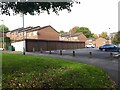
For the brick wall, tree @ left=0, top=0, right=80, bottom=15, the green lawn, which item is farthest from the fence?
tree @ left=0, top=0, right=80, bottom=15

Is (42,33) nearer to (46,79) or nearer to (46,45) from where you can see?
(46,45)

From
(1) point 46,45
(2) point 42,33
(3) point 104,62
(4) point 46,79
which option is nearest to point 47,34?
(2) point 42,33

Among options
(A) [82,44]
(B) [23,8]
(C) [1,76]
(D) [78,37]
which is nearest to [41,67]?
(C) [1,76]

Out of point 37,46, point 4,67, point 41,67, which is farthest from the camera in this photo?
point 37,46

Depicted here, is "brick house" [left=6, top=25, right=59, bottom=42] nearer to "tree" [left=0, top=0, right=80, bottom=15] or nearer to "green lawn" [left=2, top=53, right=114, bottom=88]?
"green lawn" [left=2, top=53, right=114, bottom=88]

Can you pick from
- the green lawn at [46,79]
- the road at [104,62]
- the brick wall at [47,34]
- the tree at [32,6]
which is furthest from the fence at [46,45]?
the tree at [32,6]

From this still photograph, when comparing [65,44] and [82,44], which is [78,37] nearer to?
[82,44]

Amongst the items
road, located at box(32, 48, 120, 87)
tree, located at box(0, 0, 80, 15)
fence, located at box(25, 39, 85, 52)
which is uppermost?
tree, located at box(0, 0, 80, 15)

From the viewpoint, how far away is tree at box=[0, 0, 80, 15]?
36.4 feet

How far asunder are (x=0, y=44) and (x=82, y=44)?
83.5 feet

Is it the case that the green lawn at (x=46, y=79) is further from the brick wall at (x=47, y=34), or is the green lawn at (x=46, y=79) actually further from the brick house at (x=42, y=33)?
the brick wall at (x=47, y=34)

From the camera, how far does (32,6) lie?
11219 millimetres

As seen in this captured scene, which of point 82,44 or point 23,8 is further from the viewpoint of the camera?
point 82,44

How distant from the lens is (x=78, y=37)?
9375cm
